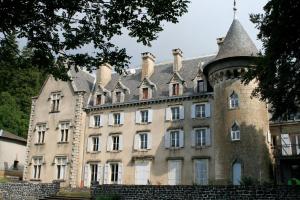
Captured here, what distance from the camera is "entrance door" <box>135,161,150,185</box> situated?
108 feet

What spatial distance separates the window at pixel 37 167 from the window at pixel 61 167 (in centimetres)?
206

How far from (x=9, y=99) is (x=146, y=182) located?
95.6 feet

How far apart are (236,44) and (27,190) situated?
1965 centimetres

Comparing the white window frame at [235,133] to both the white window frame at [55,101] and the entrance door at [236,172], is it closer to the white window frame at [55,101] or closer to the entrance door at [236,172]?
the entrance door at [236,172]

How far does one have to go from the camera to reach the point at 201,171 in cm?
3089

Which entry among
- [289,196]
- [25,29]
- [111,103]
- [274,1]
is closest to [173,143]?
[111,103]

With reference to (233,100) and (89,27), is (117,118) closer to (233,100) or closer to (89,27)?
(233,100)

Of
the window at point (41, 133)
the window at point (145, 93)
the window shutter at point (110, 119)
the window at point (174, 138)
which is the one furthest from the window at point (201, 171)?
the window at point (41, 133)

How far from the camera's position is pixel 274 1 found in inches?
577

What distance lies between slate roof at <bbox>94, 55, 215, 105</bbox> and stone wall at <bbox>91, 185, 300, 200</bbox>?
12.3 metres

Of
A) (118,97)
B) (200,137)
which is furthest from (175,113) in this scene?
(118,97)

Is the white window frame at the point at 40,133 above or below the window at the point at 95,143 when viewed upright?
above

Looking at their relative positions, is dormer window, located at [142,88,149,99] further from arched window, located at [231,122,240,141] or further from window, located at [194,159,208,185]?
arched window, located at [231,122,240,141]

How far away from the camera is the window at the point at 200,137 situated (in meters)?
31.6
